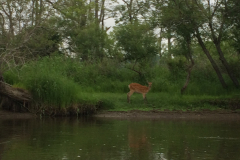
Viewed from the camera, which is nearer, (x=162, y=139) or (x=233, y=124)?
(x=162, y=139)

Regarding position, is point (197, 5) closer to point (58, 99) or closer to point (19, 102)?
point (58, 99)

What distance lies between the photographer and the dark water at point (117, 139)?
944 cm

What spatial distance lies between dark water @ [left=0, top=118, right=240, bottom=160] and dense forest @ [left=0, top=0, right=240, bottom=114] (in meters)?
2.18

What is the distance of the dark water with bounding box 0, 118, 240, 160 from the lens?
9438 mm

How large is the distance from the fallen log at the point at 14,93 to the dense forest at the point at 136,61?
0.86 feet

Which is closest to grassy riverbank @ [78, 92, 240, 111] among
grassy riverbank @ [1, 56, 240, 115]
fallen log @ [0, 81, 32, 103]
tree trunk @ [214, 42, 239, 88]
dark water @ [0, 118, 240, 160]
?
grassy riverbank @ [1, 56, 240, 115]

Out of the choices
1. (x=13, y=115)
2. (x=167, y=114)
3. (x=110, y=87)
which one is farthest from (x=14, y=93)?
(x=167, y=114)

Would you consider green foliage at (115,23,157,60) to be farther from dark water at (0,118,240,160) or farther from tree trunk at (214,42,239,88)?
dark water at (0,118,240,160)

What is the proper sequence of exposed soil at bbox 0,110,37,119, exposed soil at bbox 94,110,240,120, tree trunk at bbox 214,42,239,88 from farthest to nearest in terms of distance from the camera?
tree trunk at bbox 214,42,239,88 < exposed soil at bbox 94,110,240,120 < exposed soil at bbox 0,110,37,119

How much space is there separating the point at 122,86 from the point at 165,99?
3.38 metres

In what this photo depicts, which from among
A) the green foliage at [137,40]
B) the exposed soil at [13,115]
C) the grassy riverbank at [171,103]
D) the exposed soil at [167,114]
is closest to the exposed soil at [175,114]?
the exposed soil at [167,114]

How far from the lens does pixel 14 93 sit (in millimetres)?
16859

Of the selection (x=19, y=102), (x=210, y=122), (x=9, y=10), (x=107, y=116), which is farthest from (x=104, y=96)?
(x=9, y=10)

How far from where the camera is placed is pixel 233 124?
620 inches
